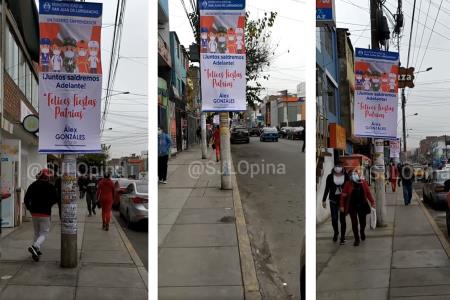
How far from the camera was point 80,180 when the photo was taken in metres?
2.99

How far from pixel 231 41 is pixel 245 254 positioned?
1.64 meters

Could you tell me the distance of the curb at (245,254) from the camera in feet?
11.2

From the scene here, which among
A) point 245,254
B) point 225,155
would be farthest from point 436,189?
point 225,155

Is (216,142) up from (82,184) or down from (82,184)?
up

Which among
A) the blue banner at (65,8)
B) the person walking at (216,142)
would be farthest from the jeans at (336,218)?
the person walking at (216,142)

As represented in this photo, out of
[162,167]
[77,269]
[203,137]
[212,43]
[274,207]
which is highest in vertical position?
[212,43]

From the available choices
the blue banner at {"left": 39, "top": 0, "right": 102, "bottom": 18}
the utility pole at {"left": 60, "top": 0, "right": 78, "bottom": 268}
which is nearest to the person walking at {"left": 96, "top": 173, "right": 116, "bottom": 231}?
the utility pole at {"left": 60, "top": 0, "right": 78, "bottom": 268}

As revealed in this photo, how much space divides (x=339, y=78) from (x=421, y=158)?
2.08 feet

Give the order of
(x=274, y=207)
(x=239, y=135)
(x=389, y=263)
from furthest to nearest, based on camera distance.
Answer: (x=239, y=135) < (x=274, y=207) < (x=389, y=263)

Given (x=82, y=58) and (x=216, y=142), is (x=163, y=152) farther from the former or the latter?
(x=216, y=142)

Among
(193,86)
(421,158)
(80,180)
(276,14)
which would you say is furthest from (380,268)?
(193,86)

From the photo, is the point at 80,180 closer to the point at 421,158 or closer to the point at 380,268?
the point at 380,268

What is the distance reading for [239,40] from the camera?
328 cm

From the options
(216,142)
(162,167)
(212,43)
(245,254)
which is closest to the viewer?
(162,167)
